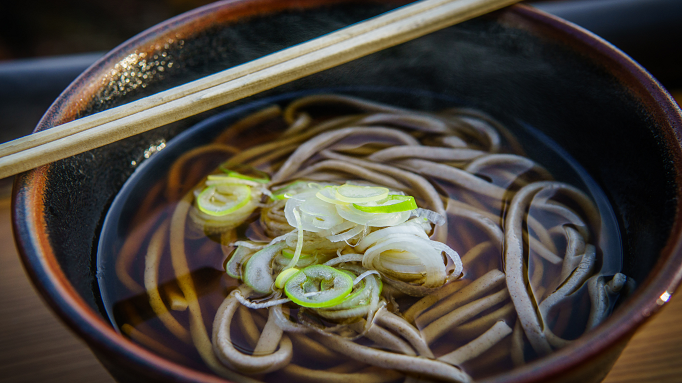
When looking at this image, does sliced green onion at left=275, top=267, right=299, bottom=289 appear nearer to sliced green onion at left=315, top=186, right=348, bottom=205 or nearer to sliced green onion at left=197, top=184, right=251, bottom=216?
sliced green onion at left=315, top=186, right=348, bottom=205

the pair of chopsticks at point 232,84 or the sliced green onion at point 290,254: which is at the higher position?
the pair of chopsticks at point 232,84

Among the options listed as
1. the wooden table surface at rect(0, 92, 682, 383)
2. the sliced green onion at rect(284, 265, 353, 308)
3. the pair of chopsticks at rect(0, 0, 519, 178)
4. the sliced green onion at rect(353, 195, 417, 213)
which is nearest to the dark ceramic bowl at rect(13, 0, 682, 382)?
the pair of chopsticks at rect(0, 0, 519, 178)

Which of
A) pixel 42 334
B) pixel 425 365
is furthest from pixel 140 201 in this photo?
pixel 425 365

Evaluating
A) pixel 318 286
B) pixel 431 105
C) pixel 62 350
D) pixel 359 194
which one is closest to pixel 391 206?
pixel 359 194

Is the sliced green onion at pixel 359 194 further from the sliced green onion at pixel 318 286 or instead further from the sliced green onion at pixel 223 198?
the sliced green onion at pixel 223 198

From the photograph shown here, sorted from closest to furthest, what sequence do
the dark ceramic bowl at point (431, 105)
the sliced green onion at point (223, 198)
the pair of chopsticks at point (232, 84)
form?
the dark ceramic bowl at point (431, 105) < the pair of chopsticks at point (232, 84) < the sliced green onion at point (223, 198)

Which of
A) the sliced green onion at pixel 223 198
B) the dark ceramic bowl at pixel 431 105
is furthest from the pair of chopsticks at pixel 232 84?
the sliced green onion at pixel 223 198
